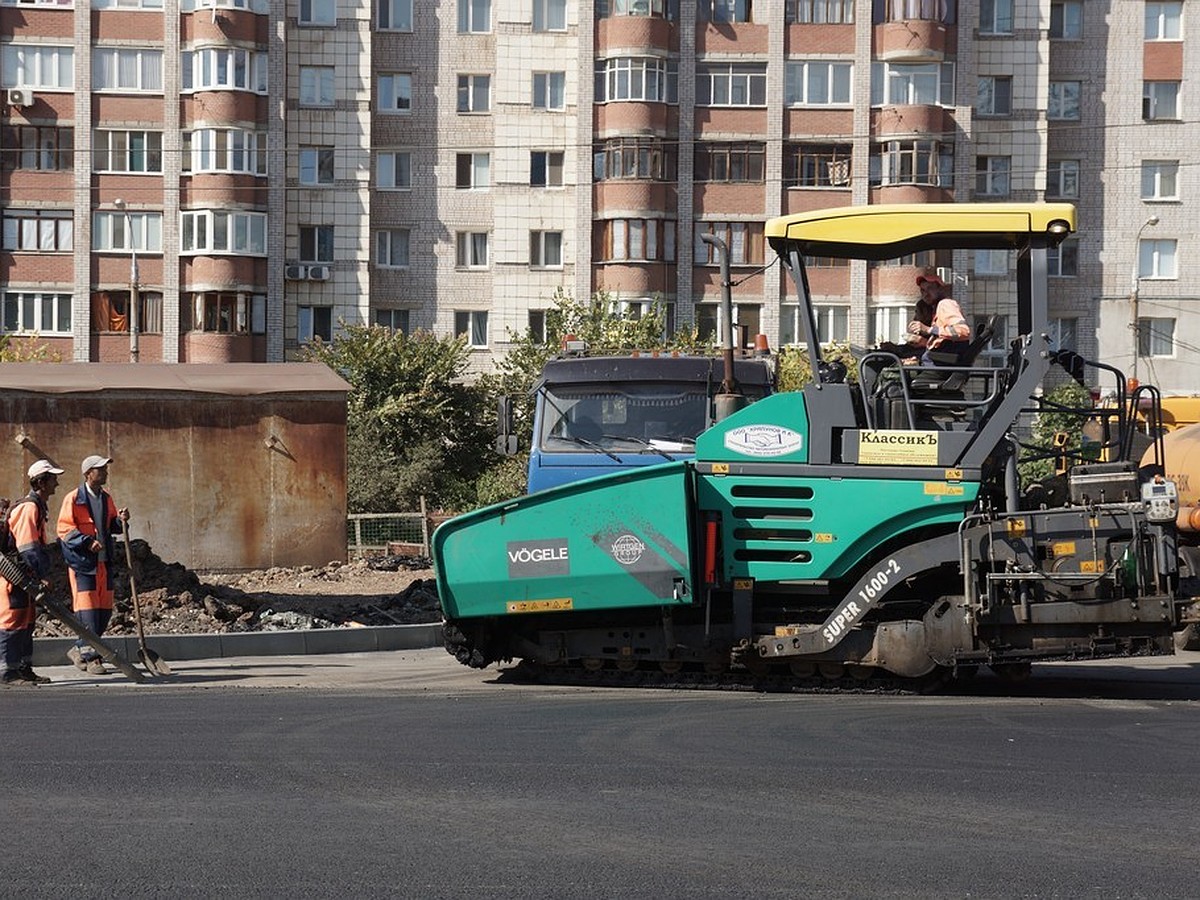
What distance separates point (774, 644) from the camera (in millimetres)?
11508

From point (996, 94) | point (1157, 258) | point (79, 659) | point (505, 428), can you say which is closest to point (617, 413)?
point (505, 428)

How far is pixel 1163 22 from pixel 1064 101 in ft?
11.4

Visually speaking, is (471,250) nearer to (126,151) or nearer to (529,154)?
(529,154)

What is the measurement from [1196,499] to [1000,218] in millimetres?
5033

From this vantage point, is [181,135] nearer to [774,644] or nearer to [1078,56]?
[1078,56]

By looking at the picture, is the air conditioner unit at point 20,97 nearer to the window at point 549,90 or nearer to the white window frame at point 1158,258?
the window at point 549,90

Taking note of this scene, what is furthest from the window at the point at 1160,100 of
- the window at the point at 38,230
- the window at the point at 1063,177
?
the window at the point at 38,230

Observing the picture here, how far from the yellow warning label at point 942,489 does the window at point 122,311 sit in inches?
1508

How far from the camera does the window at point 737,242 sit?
47875 millimetres

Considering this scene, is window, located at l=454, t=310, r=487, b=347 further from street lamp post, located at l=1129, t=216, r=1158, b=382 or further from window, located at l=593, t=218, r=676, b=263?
street lamp post, located at l=1129, t=216, r=1158, b=382

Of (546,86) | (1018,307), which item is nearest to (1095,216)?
(546,86)

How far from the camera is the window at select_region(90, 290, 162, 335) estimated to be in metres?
46.7

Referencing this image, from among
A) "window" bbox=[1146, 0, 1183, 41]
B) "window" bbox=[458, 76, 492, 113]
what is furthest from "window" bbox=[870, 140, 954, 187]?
"window" bbox=[458, 76, 492, 113]

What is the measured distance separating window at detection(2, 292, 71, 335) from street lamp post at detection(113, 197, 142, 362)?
182cm
